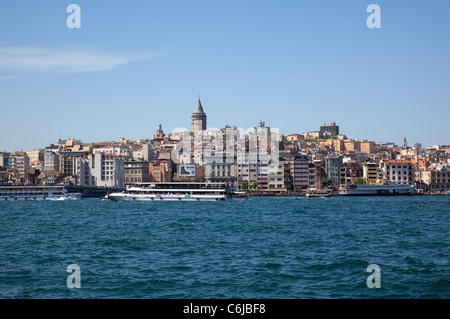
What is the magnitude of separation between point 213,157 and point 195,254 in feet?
293

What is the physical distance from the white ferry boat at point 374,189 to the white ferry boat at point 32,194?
47.2m

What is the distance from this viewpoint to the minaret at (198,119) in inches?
6872

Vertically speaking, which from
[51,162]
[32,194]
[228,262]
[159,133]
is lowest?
[228,262]

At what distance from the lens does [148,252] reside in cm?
2064

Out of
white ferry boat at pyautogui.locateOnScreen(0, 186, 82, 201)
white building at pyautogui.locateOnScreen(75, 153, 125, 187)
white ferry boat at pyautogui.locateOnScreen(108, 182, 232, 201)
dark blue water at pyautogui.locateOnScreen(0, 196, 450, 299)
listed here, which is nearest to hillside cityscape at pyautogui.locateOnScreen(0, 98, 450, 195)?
white building at pyautogui.locateOnScreen(75, 153, 125, 187)

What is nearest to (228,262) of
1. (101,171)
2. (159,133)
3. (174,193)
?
(174,193)

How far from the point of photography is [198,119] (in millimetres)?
176250

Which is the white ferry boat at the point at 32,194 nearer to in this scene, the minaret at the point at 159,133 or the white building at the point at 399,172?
the white building at the point at 399,172

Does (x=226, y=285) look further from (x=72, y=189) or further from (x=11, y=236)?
(x=72, y=189)

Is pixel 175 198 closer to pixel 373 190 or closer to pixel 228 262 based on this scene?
pixel 373 190

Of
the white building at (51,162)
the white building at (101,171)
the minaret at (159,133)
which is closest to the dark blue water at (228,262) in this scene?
the white building at (101,171)

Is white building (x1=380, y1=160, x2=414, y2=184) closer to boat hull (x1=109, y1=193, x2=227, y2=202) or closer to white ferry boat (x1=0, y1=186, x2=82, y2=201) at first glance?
boat hull (x1=109, y1=193, x2=227, y2=202)

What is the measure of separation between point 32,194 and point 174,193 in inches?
1158

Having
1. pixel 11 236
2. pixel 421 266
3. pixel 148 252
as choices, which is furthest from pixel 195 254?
Result: pixel 11 236
